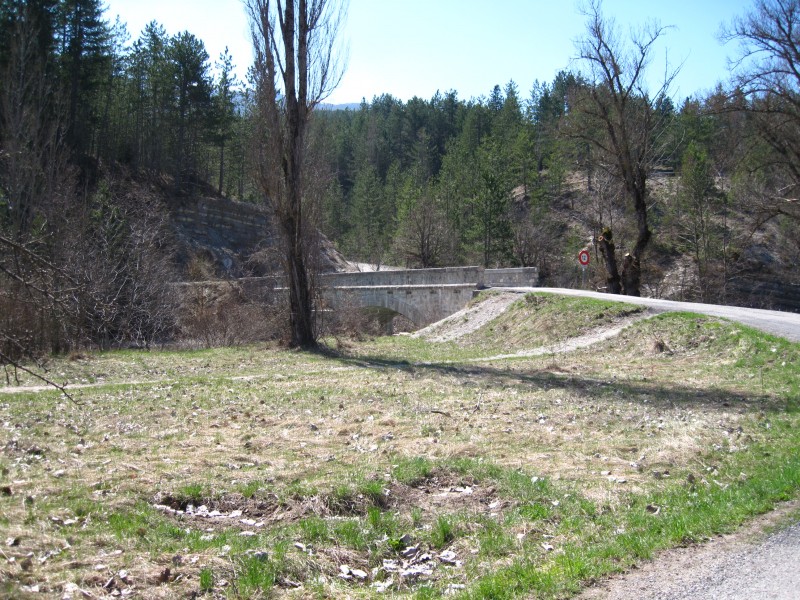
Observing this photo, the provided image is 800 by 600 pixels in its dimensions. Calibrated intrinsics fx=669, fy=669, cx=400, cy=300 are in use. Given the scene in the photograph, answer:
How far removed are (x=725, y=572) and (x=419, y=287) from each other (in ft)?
115

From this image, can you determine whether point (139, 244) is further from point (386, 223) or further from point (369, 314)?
point (386, 223)

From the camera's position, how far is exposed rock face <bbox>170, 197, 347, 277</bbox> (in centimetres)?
5353

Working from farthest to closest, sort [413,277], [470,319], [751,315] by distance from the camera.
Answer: [413,277] → [470,319] → [751,315]

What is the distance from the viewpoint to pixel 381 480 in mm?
7113

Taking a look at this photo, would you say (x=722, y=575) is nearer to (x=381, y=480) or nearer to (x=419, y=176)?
(x=381, y=480)

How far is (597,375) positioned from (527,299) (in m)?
14.6

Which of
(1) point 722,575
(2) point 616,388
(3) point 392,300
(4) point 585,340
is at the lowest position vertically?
(1) point 722,575

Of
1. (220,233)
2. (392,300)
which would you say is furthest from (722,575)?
(220,233)

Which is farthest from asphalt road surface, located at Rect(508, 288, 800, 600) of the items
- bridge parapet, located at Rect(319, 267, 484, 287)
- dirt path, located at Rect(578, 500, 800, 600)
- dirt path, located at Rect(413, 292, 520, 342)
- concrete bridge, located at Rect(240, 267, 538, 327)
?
bridge parapet, located at Rect(319, 267, 484, 287)

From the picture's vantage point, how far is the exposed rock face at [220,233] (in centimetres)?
5353

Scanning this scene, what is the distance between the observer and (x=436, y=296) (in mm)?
38719

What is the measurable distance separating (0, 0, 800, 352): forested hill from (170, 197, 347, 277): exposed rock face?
207cm

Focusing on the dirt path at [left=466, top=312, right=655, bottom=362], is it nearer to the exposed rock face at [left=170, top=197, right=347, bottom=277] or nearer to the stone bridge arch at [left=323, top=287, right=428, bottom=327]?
the stone bridge arch at [left=323, top=287, right=428, bottom=327]

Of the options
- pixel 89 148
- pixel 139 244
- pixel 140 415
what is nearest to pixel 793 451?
pixel 140 415
